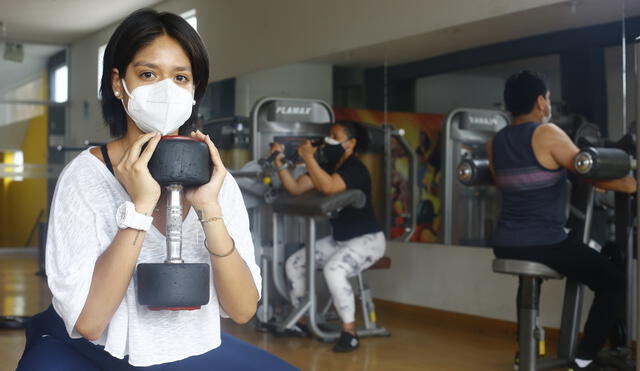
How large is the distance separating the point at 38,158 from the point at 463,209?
2986mm

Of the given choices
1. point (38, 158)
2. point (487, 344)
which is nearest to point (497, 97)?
point (487, 344)

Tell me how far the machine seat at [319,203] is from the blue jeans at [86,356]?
3.01 metres

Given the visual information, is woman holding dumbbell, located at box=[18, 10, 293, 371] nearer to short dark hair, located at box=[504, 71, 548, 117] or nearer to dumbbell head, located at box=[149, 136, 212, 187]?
dumbbell head, located at box=[149, 136, 212, 187]

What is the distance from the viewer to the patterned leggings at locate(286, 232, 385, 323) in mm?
4344

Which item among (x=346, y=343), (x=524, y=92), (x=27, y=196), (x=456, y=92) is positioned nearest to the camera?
(x=524, y=92)

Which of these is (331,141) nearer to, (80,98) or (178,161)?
(80,98)

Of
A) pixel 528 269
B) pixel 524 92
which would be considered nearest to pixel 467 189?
pixel 524 92

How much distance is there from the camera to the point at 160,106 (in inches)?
45.3

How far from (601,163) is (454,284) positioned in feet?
7.66

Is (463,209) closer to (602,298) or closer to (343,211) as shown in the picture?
(343,211)

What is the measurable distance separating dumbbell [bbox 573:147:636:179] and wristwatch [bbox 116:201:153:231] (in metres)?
2.21

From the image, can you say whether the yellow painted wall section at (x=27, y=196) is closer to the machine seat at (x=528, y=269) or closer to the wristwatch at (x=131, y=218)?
the machine seat at (x=528, y=269)

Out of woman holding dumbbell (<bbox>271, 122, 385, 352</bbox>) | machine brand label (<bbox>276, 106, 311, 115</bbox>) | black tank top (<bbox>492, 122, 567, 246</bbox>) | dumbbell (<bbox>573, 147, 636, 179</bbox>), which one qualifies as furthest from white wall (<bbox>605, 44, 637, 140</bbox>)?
machine brand label (<bbox>276, 106, 311, 115</bbox>)

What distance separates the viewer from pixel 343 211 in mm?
4500
